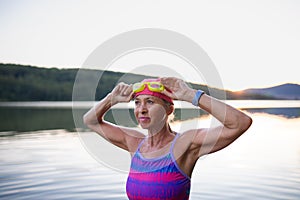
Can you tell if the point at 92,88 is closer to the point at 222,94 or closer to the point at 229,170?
the point at 222,94

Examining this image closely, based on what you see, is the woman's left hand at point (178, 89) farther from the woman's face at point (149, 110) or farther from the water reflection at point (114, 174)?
the water reflection at point (114, 174)

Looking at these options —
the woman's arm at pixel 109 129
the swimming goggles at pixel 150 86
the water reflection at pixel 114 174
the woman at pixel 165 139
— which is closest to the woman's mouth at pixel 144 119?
the woman at pixel 165 139

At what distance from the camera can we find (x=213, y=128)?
3352 mm

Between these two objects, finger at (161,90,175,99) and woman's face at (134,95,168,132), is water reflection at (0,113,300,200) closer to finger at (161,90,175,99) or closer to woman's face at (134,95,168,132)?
woman's face at (134,95,168,132)

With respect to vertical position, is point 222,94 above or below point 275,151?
above

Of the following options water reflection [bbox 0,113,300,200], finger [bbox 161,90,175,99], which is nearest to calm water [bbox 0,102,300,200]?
water reflection [bbox 0,113,300,200]

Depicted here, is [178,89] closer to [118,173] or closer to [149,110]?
[149,110]

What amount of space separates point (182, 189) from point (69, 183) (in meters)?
5.98

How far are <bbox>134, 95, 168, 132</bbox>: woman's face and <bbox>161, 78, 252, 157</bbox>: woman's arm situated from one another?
0.12 meters

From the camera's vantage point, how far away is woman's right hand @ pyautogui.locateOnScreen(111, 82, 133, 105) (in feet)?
11.8

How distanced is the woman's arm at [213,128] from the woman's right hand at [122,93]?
0.31 m

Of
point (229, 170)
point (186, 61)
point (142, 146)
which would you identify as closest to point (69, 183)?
point (229, 170)

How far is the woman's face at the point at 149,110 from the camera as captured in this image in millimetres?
3445

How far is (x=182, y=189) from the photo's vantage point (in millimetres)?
3482
